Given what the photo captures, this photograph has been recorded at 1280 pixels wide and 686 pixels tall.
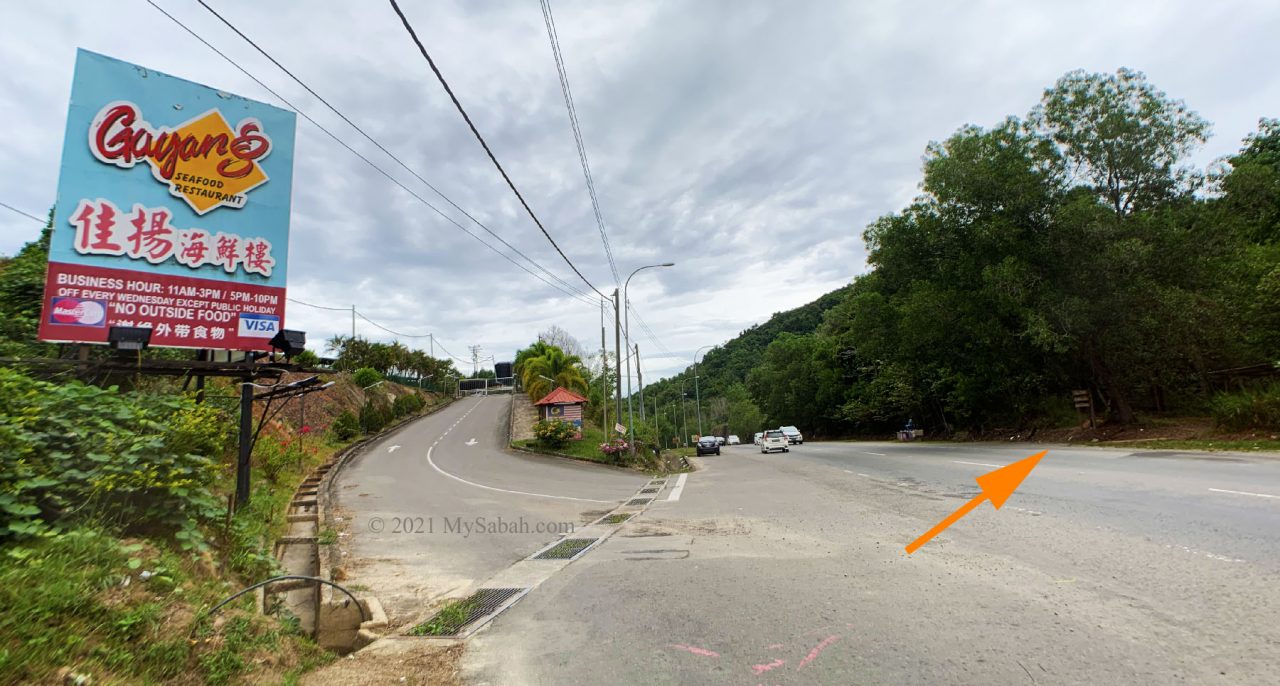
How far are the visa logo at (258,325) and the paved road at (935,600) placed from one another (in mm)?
6244

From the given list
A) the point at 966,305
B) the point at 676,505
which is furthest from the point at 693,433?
the point at 676,505

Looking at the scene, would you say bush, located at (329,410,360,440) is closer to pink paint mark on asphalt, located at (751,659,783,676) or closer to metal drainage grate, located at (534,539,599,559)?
metal drainage grate, located at (534,539,599,559)

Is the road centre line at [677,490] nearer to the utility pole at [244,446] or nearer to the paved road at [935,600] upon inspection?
the paved road at [935,600]

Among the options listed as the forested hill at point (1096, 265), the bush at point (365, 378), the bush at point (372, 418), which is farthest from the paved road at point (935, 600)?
the bush at point (365, 378)

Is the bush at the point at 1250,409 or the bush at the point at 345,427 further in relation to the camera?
the bush at the point at 345,427

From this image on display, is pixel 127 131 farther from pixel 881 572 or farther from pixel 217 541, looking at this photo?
pixel 881 572

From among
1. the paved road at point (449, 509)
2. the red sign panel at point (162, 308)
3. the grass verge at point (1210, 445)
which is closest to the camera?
the paved road at point (449, 509)

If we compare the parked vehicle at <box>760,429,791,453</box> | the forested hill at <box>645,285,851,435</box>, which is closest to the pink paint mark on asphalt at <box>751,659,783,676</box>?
the parked vehicle at <box>760,429,791,453</box>

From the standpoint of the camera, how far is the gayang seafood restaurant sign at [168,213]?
7.77 meters

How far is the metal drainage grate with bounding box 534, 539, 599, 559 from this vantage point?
27.0ft

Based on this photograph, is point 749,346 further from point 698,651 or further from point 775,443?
point 698,651

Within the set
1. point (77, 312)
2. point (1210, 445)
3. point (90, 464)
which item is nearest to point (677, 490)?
point (77, 312)

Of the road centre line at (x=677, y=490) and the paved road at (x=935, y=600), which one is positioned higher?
the paved road at (x=935, y=600)

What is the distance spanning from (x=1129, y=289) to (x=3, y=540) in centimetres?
2836
